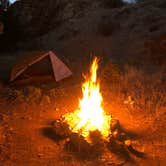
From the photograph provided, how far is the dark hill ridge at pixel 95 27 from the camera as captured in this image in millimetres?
14070

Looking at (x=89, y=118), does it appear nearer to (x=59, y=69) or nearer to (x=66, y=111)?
(x=66, y=111)

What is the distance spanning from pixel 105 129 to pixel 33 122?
177cm

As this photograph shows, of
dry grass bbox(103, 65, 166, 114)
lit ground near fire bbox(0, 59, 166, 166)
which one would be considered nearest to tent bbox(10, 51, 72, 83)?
lit ground near fire bbox(0, 59, 166, 166)

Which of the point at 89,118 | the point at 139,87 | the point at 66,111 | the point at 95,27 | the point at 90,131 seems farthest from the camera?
the point at 95,27

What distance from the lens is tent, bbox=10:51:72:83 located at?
1001cm

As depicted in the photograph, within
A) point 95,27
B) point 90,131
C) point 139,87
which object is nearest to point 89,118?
point 90,131

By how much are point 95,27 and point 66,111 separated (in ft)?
36.9

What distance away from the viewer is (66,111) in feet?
25.3

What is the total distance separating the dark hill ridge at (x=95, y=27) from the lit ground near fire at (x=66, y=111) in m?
3.66

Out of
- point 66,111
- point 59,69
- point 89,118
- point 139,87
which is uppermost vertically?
point 59,69

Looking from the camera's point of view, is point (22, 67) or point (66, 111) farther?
point (22, 67)

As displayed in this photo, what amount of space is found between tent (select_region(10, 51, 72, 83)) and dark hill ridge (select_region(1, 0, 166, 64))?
347 cm

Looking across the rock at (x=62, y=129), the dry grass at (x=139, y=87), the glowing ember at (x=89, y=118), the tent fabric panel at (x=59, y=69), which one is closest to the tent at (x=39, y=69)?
the tent fabric panel at (x=59, y=69)

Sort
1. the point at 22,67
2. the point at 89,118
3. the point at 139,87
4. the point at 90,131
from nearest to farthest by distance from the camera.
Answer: the point at 90,131 < the point at 89,118 < the point at 139,87 < the point at 22,67
